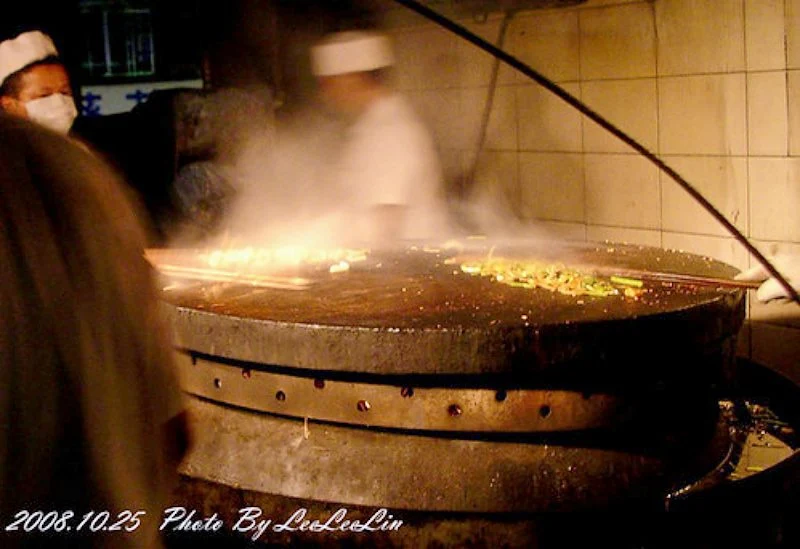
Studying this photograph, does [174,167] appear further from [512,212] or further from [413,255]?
[413,255]

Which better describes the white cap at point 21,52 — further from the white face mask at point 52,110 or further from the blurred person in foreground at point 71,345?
the blurred person in foreground at point 71,345

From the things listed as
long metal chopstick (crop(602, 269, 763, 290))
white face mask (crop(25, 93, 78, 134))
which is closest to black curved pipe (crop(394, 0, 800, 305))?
long metal chopstick (crop(602, 269, 763, 290))

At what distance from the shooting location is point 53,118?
497 centimetres

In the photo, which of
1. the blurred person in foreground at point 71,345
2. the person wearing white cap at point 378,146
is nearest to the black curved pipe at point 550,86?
the blurred person in foreground at point 71,345

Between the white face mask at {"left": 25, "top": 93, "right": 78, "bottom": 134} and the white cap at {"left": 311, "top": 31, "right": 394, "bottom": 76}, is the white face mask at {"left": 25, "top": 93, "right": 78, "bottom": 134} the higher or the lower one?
the lower one

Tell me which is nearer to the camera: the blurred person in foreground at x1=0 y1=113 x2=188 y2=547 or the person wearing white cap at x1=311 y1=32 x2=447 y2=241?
the blurred person in foreground at x1=0 y1=113 x2=188 y2=547

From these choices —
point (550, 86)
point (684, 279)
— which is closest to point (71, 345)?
point (550, 86)

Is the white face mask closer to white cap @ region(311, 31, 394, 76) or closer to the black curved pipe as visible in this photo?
white cap @ region(311, 31, 394, 76)

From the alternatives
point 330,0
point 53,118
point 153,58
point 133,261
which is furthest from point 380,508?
→ point 153,58

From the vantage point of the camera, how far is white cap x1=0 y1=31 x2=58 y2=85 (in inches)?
203

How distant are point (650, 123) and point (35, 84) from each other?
347 centimetres

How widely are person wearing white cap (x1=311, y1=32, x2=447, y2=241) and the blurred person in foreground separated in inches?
155

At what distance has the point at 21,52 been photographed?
17.1 ft

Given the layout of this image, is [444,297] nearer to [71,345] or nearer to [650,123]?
[71,345]
